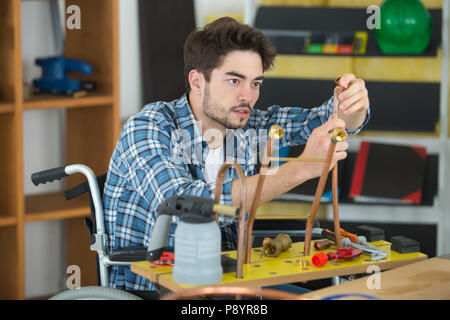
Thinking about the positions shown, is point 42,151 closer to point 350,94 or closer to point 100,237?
point 100,237

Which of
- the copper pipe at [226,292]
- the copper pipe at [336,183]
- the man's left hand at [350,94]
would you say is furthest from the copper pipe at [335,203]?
the copper pipe at [226,292]

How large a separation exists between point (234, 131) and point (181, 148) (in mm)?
280

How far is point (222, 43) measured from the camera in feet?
6.79

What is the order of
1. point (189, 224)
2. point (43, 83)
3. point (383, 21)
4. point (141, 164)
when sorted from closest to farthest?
point (189, 224) < point (141, 164) < point (43, 83) < point (383, 21)

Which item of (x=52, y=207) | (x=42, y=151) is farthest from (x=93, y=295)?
(x=42, y=151)

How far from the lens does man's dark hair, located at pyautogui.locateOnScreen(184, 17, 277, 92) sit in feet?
6.78

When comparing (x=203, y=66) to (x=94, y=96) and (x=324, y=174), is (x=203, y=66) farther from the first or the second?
(x=94, y=96)

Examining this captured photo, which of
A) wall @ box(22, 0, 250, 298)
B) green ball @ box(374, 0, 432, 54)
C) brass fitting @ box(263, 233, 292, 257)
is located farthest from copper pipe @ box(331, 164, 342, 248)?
green ball @ box(374, 0, 432, 54)

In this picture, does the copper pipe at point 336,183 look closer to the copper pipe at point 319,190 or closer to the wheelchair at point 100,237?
the copper pipe at point 319,190

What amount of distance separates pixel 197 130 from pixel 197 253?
701 mm

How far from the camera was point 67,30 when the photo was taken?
309 centimetres

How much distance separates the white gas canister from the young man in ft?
0.94

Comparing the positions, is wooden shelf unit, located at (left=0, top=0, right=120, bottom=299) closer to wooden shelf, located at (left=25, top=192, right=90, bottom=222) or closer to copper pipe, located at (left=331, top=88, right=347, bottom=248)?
wooden shelf, located at (left=25, top=192, right=90, bottom=222)

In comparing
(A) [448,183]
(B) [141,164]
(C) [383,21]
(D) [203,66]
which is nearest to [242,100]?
(D) [203,66]
